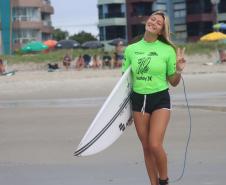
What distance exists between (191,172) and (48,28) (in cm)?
7988

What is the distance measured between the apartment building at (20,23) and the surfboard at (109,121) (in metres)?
64.1

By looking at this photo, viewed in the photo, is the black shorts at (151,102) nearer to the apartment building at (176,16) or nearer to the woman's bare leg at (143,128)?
the woman's bare leg at (143,128)

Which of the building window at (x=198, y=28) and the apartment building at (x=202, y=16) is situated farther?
the building window at (x=198, y=28)

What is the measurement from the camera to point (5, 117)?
14477mm

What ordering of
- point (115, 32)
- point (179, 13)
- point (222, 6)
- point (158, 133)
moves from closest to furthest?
point (158, 133), point (222, 6), point (179, 13), point (115, 32)

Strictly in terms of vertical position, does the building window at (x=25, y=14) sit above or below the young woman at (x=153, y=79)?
above

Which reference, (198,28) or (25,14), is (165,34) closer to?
(198,28)

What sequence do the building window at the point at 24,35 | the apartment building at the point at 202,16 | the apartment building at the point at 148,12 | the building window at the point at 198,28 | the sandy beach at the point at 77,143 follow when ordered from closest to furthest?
the sandy beach at the point at 77,143
the apartment building at the point at 202,16
the building window at the point at 198,28
the apartment building at the point at 148,12
the building window at the point at 24,35

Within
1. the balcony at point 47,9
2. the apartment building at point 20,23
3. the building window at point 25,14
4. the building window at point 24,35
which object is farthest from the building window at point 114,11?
the balcony at point 47,9

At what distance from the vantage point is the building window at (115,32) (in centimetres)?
7681

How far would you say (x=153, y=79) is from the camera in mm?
5516

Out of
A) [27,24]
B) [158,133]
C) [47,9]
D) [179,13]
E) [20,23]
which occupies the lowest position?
[158,133]

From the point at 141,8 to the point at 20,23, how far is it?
49.5ft

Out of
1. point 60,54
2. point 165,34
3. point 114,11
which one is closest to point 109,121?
point 165,34
